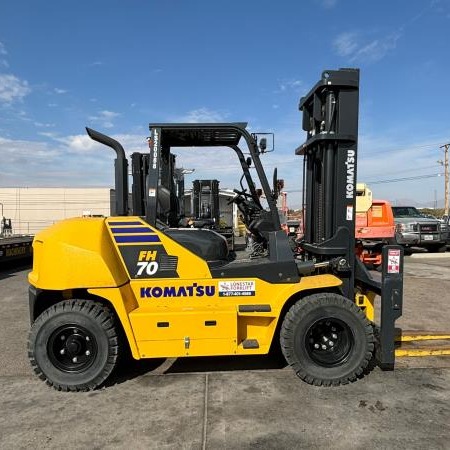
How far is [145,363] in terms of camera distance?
4973 millimetres

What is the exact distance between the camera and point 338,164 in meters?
4.59

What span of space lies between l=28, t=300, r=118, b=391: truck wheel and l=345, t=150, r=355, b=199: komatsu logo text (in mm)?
2761

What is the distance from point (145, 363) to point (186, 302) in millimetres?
1183

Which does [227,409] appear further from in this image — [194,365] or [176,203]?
[176,203]

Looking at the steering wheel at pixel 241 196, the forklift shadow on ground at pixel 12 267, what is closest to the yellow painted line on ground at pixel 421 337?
the steering wheel at pixel 241 196

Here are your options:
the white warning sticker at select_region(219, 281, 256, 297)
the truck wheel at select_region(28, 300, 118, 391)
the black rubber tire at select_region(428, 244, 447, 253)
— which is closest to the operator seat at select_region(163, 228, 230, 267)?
the white warning sticker at select_region(219, 281, 256, 297)

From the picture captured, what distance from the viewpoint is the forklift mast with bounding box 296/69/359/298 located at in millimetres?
4508

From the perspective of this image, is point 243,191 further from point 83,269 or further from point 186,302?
point 83,269

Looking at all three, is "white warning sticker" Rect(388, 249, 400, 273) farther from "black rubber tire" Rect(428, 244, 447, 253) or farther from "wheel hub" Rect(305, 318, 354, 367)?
"black rubber tire" Rect(428, 244, 447, 253)

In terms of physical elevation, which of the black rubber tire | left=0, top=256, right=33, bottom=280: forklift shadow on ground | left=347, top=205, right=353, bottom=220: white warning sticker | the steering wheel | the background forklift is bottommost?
left=0, top=256, right=33, bottom=280: forklift shadow on ground

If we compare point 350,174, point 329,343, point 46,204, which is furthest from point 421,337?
point 46,204

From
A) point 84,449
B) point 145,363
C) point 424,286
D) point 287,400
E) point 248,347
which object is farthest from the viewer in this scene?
point 424,286

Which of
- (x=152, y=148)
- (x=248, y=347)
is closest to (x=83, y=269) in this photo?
(x=152, y=148)

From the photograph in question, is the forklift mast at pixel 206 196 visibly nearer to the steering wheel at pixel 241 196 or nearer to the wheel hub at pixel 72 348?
the steering wheel at pixel 241 196
